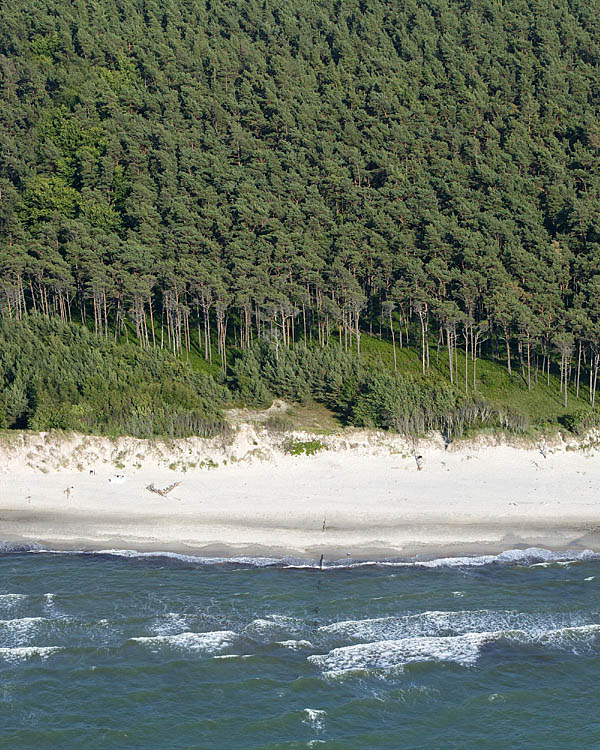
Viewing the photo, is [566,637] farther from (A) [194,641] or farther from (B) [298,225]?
(B) [298,225]

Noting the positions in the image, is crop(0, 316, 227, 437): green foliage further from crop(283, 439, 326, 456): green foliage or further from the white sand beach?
crop(283, 439, 326, 456): green foliage

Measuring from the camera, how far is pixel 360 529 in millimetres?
31031

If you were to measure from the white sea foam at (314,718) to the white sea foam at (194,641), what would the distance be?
3.75 meters

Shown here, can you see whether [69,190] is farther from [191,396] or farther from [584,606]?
[584,606]

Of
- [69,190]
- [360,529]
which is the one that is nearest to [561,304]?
[360,529]

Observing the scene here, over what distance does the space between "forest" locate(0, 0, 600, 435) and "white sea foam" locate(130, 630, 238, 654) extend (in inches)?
613

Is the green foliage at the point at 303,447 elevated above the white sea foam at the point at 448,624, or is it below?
above

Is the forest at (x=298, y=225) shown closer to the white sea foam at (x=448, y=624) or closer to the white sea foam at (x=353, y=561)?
the white sea foam at (x=353, y=561)

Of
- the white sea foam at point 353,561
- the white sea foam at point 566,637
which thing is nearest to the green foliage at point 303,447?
the white sea foam at point 353,561

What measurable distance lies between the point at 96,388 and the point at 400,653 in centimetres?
2465

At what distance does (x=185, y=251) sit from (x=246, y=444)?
27734mm

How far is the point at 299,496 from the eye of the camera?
111 feet

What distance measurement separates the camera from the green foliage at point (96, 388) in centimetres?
3831

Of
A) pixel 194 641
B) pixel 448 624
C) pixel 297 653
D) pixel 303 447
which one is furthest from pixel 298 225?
pixel 297 653
